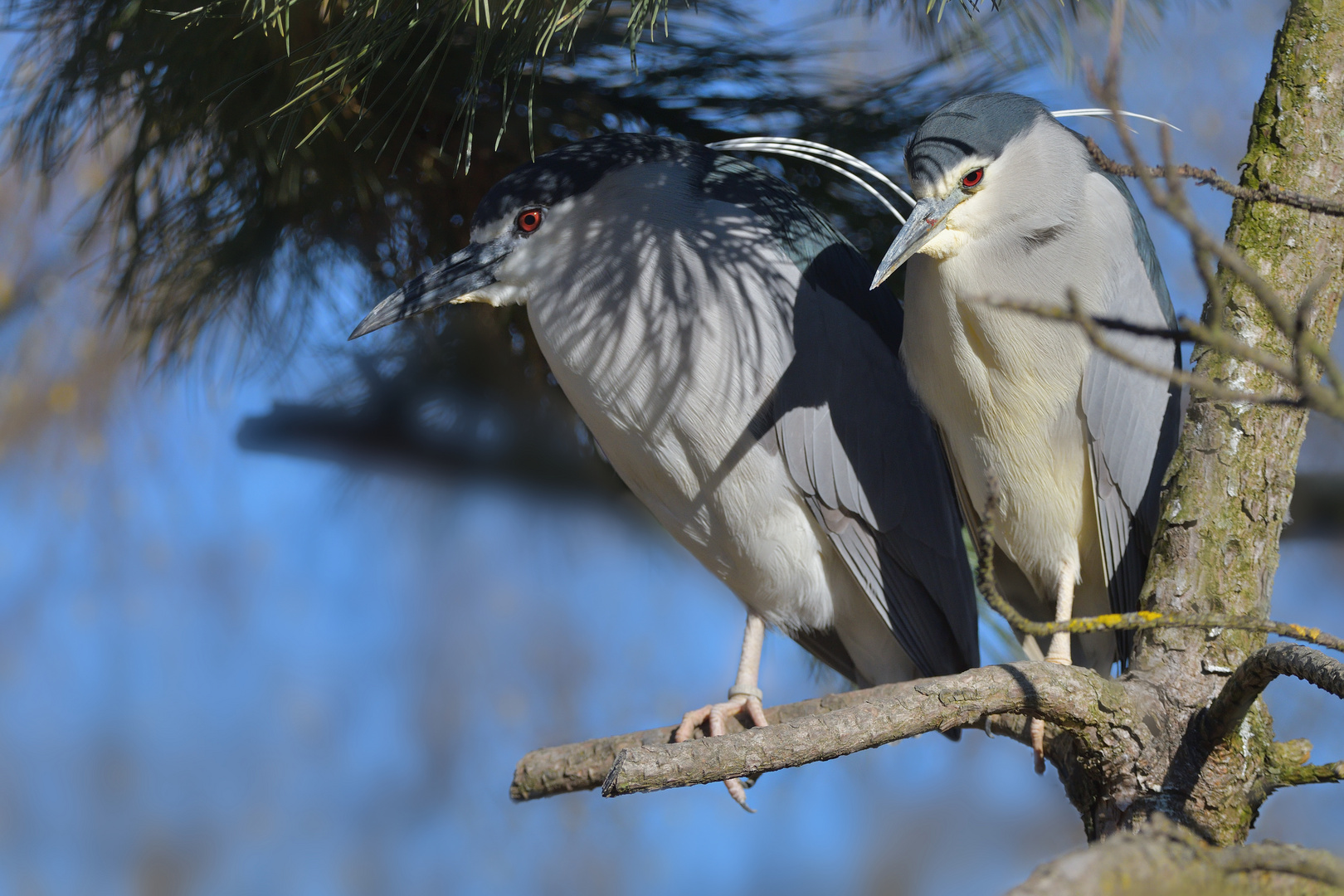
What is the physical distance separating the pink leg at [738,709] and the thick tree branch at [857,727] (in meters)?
0.41

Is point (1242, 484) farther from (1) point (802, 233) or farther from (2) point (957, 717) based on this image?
(1) point (802, 233)

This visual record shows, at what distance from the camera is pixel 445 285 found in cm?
96

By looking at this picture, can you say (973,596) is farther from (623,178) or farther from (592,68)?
(592,68)

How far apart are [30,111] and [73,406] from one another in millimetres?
1879

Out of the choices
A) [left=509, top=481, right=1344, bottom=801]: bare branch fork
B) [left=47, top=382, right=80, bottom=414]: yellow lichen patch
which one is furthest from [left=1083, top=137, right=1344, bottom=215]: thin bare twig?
[left=47, top=382, right=80, bottom=414]: yellow lichen patch

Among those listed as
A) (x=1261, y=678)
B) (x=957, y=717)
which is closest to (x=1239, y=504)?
(x=1261, y=678)

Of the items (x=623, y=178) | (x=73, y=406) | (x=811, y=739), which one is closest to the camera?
(x=811, y=739)

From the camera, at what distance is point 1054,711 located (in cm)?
58

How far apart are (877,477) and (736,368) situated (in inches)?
7.1

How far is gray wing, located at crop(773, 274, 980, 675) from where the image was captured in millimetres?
974

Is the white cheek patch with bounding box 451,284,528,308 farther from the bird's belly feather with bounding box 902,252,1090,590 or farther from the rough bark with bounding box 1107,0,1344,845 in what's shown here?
the rough bark with bounding box 1107,0,1344,845

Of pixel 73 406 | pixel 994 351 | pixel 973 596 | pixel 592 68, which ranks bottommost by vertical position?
pixel 973 596

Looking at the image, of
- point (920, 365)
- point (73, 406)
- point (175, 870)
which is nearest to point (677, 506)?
point (920, 365)

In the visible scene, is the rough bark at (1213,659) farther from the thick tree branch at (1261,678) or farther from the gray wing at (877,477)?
the gray wing at (877,477)
